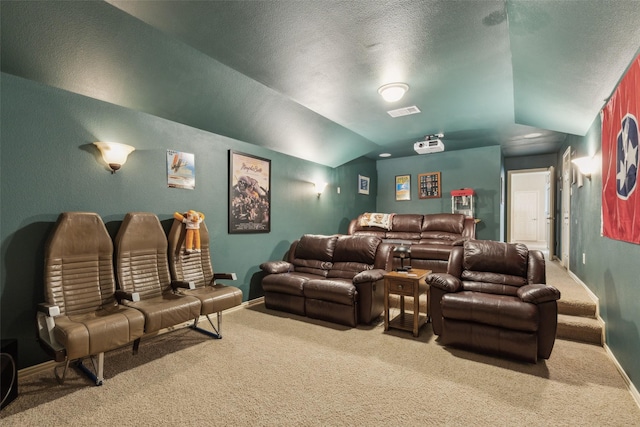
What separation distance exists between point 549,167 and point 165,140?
25.8ft

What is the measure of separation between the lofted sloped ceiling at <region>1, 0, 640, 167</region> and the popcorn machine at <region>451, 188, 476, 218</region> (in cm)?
241

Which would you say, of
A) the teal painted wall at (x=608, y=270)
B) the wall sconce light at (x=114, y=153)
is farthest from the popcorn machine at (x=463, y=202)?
the wall sconce light at (x=114, y=153)

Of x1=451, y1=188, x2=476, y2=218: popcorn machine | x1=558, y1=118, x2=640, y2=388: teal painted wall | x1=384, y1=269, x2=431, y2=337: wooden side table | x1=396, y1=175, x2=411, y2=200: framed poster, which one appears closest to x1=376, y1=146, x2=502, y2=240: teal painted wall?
x1=396, y1=175, x2=411, y2=200: framed poster

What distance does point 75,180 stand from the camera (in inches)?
103

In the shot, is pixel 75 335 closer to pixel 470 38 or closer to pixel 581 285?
pixel 470 38

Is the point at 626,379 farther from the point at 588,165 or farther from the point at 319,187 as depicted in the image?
the point at 319,187

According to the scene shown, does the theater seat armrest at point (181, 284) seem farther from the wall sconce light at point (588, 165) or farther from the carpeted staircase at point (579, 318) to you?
the wall sconce light at point (588, 165)

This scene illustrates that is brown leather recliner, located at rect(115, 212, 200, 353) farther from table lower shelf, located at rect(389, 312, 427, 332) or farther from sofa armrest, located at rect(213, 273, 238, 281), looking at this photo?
table lower shelf, located at rect(389, 312, 427, 332)

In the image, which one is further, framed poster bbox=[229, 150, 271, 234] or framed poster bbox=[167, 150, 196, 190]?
framed poster bbox=[229, 150, 271, 234]

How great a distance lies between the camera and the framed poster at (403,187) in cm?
743

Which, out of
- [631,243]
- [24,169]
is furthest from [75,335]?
[631,243]

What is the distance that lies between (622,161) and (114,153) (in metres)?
4.04

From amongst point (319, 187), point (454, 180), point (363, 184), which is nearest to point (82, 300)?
point (319, 187)

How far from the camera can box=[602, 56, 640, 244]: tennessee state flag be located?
6.22 feet
